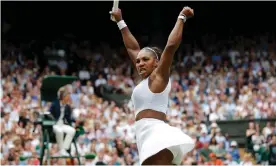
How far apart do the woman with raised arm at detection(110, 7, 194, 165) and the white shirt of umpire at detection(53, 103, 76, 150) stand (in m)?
4.85

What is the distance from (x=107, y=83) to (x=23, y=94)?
420cm

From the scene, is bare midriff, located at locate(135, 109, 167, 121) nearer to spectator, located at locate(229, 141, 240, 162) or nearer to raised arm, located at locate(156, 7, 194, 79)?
raised arm, located at locate(156, 7, 194, 79)

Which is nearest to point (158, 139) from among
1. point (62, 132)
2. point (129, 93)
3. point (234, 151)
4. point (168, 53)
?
point (168, 53)

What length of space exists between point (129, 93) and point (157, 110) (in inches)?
589

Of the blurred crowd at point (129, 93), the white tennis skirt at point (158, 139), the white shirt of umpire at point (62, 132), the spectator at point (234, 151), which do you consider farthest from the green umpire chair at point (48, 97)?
the spectator at point (234, 151)

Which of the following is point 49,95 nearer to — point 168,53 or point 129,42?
point 129,42

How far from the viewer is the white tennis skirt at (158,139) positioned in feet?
19.4

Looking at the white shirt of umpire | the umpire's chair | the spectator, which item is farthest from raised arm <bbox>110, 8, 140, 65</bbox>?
the spectator

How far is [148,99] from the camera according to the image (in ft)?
20.0

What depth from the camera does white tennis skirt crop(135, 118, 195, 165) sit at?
233 inches

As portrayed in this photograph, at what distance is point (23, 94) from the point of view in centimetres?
1762

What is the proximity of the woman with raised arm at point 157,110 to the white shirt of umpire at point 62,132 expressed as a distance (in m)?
4.85

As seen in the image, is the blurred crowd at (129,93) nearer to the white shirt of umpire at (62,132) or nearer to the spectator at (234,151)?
the spectator at (234,151)

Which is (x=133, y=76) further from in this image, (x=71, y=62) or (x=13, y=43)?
(x=13, y=43)
